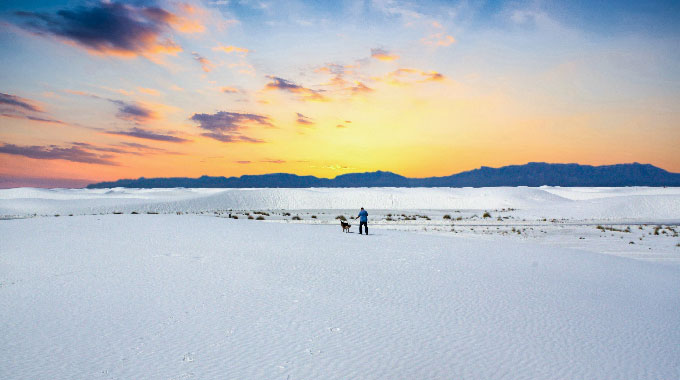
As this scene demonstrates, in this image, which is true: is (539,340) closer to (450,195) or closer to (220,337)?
(220,337)

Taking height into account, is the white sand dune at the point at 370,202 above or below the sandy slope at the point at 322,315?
above

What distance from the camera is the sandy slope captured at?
4.99 metres

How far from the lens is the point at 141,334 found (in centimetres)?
576

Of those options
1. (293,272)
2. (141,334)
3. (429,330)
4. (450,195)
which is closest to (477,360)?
(429,330)

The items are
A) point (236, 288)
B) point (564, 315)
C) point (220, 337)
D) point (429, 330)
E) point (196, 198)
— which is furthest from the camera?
point (196, 198)

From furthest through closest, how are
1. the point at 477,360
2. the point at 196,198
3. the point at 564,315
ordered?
the point at 196,198 → the point at 564,315 → the point at 477,360

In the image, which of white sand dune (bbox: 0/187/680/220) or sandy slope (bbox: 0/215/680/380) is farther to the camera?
white sand dune (bbox: 0/187/680/220)

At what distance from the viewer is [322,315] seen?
22.3 ft

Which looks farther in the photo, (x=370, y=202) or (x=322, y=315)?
(x=370, y=202)

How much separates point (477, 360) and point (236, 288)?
15.7 ft

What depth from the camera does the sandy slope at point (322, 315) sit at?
4992mm

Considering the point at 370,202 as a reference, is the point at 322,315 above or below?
below

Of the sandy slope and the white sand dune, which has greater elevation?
the white sand dune

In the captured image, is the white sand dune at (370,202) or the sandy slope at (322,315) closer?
the sandy slope at (322,315)
